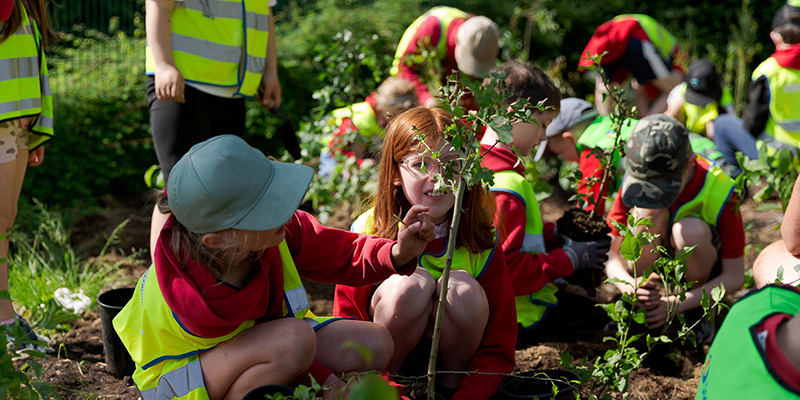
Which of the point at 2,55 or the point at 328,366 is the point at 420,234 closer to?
the point at 328,366

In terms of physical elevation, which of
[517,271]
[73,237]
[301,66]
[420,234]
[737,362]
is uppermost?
[737,362]

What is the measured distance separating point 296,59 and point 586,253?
415 cm

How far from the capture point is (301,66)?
5.77m

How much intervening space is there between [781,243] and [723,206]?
510mm

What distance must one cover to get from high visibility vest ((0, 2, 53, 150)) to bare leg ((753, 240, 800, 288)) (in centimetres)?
261

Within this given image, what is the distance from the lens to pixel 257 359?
65.2 inches

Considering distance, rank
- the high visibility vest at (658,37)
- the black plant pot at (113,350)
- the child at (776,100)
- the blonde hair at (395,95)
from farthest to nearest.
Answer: the high visibility vest at (658,37), the child at (776,100), the blonde hair at (395,95), the black plant pot at (113,350)

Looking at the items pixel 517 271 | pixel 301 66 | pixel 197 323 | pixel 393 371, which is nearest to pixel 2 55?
pixel 197 323

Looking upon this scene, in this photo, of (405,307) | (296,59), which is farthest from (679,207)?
(296,59)

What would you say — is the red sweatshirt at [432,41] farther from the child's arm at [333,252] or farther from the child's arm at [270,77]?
the child's arm at [333,252]

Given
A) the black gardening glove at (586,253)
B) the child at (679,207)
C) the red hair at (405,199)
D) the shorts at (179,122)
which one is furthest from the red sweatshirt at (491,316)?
the shorts at (179,122)

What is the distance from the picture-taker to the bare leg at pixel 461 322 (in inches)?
76.8

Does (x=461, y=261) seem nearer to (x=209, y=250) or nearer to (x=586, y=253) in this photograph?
(x=586, y=253)

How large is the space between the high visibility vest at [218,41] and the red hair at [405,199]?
938mm
